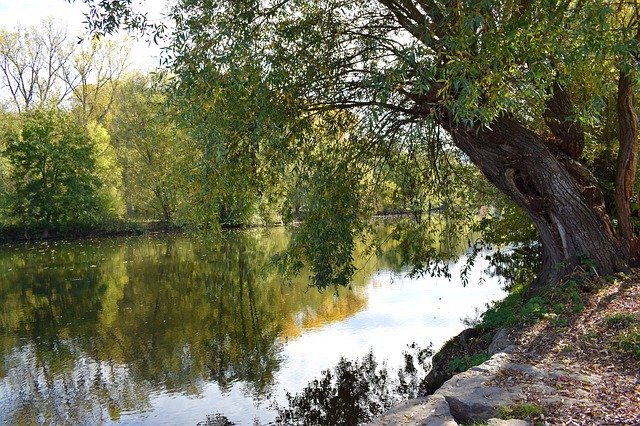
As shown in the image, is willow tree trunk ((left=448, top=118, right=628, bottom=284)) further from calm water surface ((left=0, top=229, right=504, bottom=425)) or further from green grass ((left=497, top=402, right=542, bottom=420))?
green grass ((left=497, top=402, right=542, bottom=420))

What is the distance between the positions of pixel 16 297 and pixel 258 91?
14.8m

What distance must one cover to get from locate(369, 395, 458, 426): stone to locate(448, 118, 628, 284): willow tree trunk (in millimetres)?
4399

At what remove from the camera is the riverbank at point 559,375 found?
198 inches

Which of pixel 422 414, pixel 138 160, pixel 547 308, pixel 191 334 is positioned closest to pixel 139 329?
pixel 191 334

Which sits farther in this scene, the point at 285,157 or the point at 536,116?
the point at 536,116

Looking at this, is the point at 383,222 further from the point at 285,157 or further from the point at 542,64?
the point at 542,64

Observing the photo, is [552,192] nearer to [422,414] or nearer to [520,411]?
[520,411]

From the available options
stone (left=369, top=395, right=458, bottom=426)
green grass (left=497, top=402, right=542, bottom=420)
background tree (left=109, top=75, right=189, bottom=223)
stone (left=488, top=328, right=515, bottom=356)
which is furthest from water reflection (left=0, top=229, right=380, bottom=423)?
background tree (left=109, top=75, right=189, bottom=223)

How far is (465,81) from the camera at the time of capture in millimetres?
6301

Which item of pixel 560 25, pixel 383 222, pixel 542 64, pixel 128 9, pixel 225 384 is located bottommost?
pixel 225 384

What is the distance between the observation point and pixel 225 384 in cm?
979

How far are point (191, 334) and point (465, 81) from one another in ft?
30.2

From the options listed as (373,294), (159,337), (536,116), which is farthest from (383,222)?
(159,337)

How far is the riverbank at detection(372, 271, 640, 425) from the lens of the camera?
5023 mm
